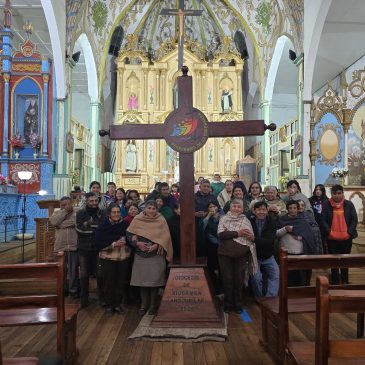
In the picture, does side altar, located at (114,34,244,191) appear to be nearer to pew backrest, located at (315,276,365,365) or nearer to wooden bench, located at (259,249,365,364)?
wooden bench, located at (259,249,365,364)

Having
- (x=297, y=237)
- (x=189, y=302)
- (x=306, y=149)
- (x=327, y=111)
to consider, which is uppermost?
(x=327, y=111)

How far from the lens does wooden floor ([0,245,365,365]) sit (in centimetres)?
292

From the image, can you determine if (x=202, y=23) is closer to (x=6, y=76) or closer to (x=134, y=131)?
(x=6, y=76)

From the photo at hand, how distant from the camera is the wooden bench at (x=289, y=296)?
270cm

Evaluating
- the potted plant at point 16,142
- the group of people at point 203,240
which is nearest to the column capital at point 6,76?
the potted plant at point 16,142

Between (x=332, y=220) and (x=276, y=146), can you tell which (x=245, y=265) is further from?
(x=276, y=146)

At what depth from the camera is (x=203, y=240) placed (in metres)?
4.59

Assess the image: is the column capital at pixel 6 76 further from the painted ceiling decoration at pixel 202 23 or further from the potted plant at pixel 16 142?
the painted ceiling decoration at pixel 202 23

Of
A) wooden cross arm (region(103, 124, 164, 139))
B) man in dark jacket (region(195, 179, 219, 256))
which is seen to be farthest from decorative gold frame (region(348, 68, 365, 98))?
wooden cross arm (region(103, 124, 164, 139))

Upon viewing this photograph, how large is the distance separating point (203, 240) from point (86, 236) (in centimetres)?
131

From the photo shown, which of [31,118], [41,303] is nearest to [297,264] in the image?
[41,303]

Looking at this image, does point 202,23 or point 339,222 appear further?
point 202,23

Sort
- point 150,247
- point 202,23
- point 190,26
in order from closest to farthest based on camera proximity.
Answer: point 150,247 < point 202,23 < point 190,26

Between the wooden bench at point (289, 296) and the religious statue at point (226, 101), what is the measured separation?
13167 millimetres
